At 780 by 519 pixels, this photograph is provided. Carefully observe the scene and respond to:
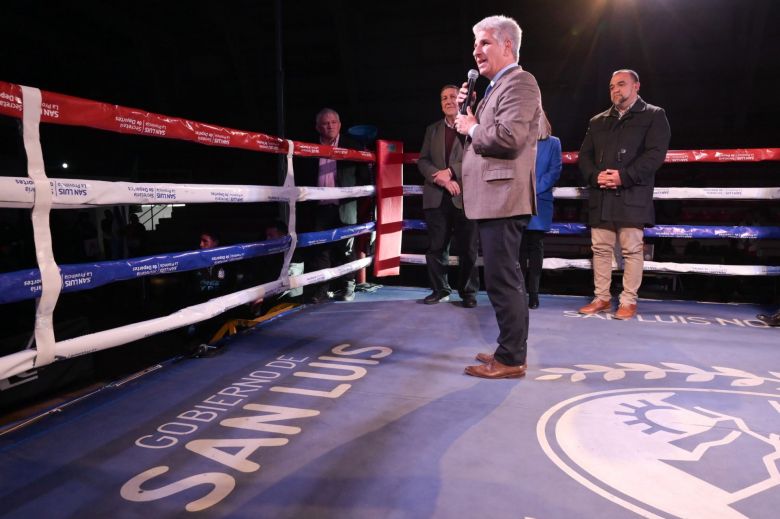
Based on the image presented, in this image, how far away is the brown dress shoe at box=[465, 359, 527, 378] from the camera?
2404 mm

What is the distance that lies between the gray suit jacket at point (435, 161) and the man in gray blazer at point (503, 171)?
1.49 meters

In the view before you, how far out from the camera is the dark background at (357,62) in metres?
9.91

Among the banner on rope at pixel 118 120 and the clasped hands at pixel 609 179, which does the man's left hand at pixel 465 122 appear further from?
the clasped hands at pixel 609 179

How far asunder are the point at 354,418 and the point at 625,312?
2.49 m

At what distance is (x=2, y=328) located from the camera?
3.61 meters

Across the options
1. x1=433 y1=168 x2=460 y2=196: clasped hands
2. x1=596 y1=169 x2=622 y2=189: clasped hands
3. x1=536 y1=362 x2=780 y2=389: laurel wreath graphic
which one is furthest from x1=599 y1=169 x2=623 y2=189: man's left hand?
x1=536 y1=362 x2=780 y2=389: laurel wreath graphic

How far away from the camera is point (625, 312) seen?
3.69m

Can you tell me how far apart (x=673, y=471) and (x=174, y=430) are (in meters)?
1.62

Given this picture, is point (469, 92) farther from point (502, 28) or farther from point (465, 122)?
point (502, 28)

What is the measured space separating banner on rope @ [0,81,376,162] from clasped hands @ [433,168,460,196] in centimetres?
128

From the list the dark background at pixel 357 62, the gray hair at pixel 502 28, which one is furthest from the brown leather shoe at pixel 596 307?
the dark background at pixel 357 62

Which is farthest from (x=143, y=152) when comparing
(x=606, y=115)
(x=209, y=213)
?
(x=606, y=115)

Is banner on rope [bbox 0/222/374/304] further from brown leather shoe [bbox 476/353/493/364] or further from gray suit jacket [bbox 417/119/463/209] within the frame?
brown leather shoe [bbox 476/353/493/364]

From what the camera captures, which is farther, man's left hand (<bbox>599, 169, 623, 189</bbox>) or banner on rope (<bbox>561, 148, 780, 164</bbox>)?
banner on rope (<bbox>561, 148, 780, 164</bbox>)
